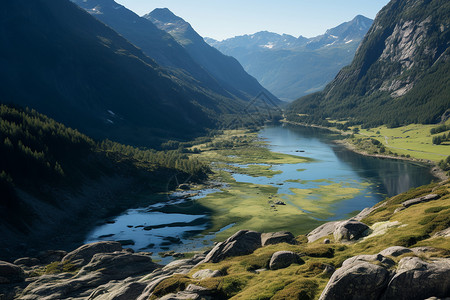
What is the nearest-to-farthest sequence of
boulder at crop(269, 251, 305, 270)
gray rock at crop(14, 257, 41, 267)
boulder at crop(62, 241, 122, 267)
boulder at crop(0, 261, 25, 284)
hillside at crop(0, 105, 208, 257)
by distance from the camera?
boulder at crop(269, 251, 305, 270), boulder at crop(0, 261, 25, 284), boulder at crop(62, 241, 122, 267), gray rock at crop(14, 257, 41, 267), hillside at crop(0, 105, 208, 257)

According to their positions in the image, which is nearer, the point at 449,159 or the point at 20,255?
the point at 20,255

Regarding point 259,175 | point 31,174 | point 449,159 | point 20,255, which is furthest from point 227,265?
point 449,159

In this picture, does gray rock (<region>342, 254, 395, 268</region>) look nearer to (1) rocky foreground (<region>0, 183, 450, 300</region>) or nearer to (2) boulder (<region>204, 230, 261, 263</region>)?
(1) rocky foreground (<region>0, 183, 450, 300</region>)

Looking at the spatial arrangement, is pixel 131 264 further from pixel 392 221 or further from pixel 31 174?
pixel 31 174

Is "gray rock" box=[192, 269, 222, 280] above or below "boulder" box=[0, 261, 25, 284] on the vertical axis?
above

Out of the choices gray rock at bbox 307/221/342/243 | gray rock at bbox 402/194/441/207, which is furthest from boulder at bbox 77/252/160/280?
gray rock at bbox 402/194/441/207

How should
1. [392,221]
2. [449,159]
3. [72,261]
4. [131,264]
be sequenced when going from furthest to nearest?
[449,159], [72,261], [131,264], [392,221]

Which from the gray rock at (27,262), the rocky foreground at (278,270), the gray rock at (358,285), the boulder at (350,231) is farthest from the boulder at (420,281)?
the gray rock at (27,262)
